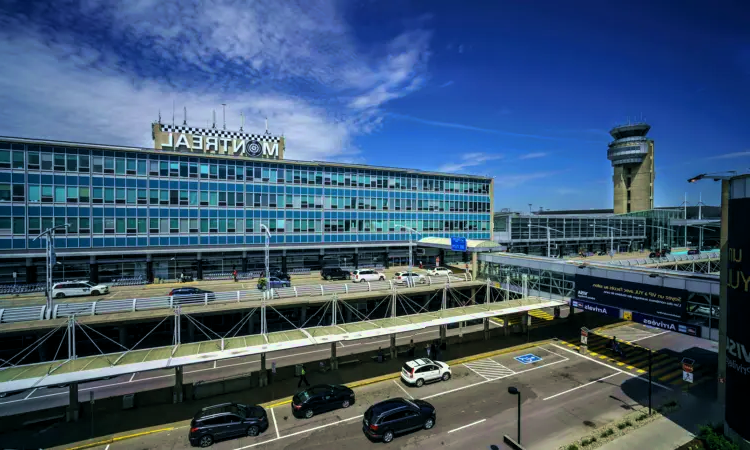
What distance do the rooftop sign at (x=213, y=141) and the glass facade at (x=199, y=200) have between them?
14.3ft

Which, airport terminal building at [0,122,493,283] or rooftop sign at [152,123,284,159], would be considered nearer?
airport terminal building at [0,122,493,283]

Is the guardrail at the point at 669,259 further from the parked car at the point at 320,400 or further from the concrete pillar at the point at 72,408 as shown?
the concrete pillar at the point at 72,408

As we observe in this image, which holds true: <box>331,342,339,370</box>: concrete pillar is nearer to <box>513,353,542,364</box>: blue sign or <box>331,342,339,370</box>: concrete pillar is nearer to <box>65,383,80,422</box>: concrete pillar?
<box>513,353,542,364</box>: blue sign

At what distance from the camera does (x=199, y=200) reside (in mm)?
49312

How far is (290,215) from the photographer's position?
177 ft

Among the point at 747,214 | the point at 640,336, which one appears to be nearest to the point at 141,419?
the point at 747,214

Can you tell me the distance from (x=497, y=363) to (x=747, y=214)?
59.0 feet

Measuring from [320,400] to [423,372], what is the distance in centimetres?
730

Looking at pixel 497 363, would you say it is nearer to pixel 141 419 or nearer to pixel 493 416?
pixel 493 416

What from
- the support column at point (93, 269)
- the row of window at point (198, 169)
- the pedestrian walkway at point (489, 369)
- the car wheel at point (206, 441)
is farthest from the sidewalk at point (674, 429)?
the support column at point (93, 269)

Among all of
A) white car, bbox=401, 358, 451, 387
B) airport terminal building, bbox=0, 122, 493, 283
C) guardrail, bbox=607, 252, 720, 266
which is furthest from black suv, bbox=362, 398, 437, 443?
guardrail, bbox=607, 252, 720, 266

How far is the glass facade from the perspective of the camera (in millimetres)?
41744

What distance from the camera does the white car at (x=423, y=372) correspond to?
24.8m

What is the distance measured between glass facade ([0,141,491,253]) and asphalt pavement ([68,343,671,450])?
32.8 m
